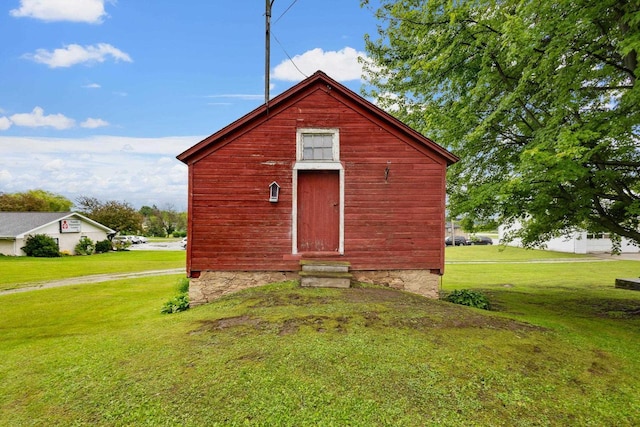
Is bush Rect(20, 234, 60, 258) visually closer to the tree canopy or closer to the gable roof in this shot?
the tree canopy

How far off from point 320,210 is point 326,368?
5.70 metres

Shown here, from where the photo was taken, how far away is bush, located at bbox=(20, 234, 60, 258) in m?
31.4

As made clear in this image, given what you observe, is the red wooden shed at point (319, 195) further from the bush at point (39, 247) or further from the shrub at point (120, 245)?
the shrub at point (120, 245)

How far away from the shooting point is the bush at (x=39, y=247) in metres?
31.4

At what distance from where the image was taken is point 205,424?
362 cm

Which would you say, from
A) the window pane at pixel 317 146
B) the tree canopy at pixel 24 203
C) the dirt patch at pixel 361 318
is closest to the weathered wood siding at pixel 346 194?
the window pane at pixel 317 146

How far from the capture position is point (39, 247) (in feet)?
103

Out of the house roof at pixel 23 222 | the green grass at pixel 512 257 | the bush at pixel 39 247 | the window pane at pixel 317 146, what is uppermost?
the window pane at pixel 317 146

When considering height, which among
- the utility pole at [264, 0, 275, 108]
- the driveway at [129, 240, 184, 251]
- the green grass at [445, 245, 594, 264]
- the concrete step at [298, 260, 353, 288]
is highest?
the utility pole at [264, 0, 275, 108]

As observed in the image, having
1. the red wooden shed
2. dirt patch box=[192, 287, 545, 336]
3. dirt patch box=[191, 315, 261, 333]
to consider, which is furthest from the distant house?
dirt patch box=[192, 287, 545, 336]

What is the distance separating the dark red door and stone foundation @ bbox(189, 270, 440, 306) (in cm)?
108

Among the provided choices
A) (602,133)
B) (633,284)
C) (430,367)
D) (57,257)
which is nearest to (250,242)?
(430,367)

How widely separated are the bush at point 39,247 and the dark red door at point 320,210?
33850mm

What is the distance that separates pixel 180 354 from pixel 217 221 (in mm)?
4798
